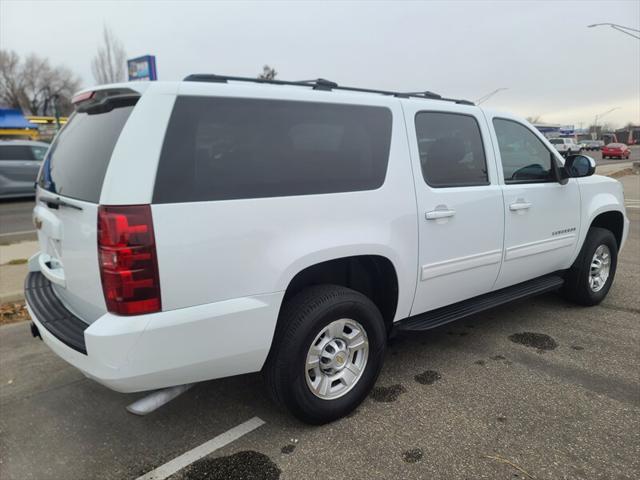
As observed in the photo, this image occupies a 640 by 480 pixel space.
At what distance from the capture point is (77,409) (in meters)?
3.09

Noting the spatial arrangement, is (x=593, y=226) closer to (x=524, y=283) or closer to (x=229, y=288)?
(x=524, y=283)

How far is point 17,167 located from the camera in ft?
46.9

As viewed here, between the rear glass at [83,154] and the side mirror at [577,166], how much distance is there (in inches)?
136

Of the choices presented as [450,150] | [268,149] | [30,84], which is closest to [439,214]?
[450,150]

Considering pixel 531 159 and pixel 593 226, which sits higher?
pixel 531 159

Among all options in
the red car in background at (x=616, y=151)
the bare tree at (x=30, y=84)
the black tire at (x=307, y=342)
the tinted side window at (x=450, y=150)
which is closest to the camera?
the black tire at (x=307, y=342)

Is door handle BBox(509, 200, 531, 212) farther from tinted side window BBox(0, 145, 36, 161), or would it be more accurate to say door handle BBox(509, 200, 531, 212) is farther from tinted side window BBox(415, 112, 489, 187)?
tinted side window BBox(0, 145, 36, 161)

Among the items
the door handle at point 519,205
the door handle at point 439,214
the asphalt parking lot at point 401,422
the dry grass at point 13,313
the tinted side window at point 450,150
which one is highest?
the tinted side window at point 450,150

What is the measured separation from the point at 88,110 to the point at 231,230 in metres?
1.17

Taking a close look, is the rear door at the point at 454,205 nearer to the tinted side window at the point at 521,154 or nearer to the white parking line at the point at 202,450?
the tinted side window at the point at 521,154

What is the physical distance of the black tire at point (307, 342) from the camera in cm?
255

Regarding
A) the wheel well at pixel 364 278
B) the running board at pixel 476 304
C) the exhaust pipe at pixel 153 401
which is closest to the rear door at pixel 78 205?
the exhaust pipe at pixel 153 401

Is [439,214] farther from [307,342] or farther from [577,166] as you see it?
[577,166]

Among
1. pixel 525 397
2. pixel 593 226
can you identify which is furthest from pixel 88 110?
pixel 593 226
